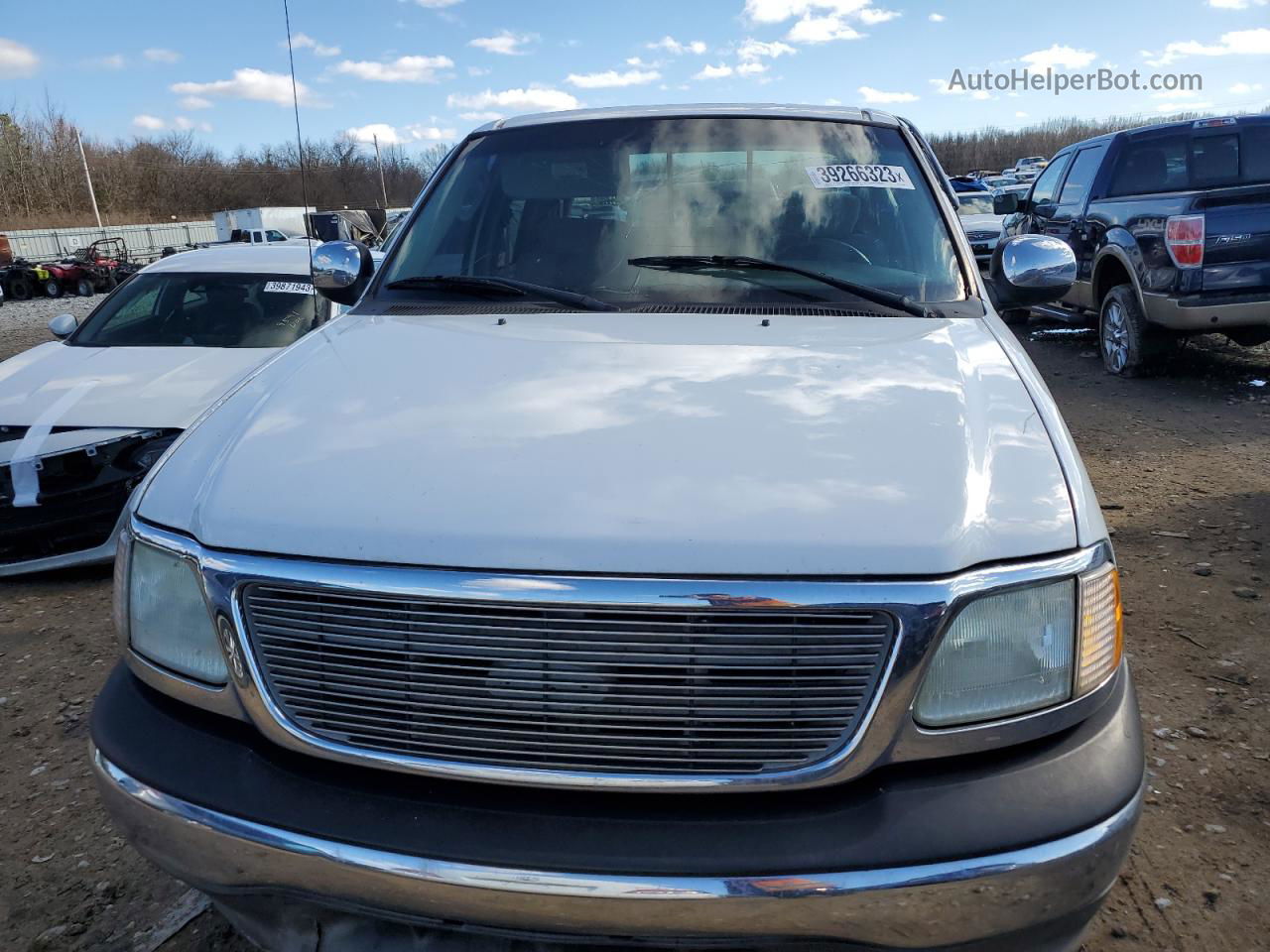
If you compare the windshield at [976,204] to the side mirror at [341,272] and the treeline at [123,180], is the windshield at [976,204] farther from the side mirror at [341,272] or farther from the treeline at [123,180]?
the treeline at [123,180]

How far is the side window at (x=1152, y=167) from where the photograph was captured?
26.3 feet

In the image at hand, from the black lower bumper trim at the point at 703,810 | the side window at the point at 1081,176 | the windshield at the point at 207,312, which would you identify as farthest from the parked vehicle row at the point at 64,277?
the black lower bumper trim at the point at 703,810

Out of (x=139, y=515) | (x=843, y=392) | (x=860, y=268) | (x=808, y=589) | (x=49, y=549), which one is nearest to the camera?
(x=808, y=589)

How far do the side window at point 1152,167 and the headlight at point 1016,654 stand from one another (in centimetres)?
770

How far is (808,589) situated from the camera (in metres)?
1.46

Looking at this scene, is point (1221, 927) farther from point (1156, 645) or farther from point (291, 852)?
point (291, 852)

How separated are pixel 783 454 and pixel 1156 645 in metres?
2.64

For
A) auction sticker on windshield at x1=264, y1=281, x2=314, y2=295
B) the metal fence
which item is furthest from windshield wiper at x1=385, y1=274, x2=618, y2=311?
the metal fence

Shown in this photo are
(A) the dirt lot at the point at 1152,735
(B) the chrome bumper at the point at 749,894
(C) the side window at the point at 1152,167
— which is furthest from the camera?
(C) the side window at the point at 1152,167

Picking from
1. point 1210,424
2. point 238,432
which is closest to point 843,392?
point 238,432

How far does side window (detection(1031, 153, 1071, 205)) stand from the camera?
959 cm

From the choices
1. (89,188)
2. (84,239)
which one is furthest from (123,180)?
(84,239)

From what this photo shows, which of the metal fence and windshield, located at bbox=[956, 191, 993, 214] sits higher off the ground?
the metal fence

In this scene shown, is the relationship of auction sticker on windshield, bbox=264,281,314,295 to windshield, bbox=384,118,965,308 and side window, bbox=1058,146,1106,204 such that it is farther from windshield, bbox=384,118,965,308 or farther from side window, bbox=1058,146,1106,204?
side window, bbox=1058,146,1106,204
